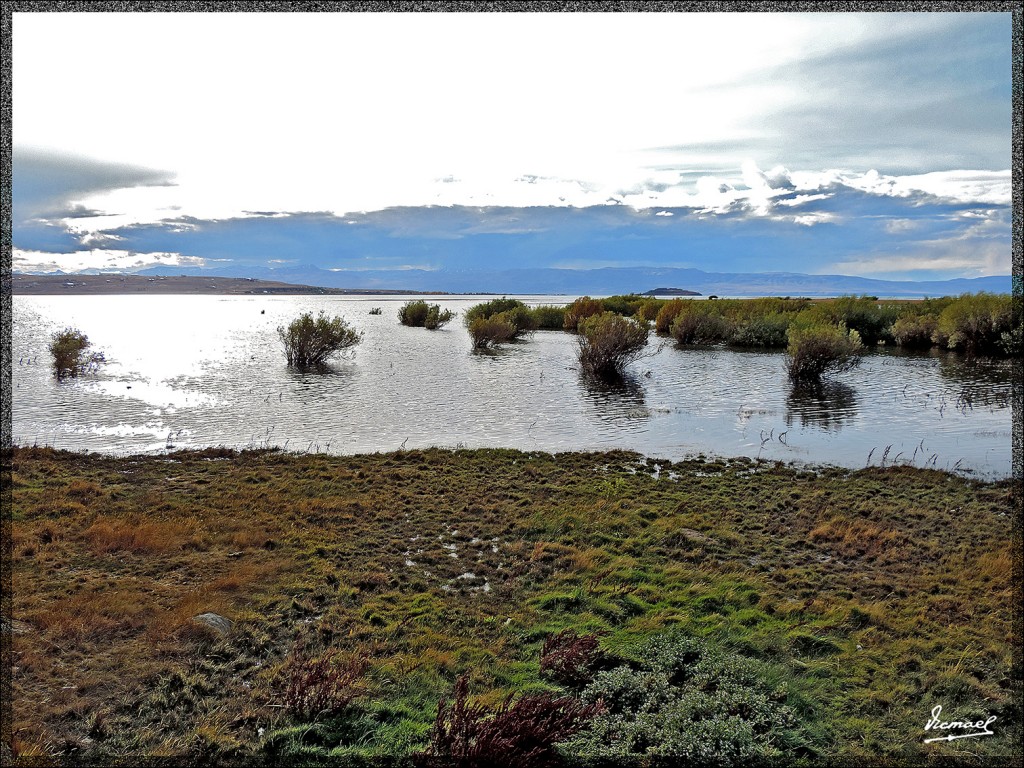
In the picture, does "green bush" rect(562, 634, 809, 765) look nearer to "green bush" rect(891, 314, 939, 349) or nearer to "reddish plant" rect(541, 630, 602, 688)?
"reddish plant" rect(541, 630, 602, 688)

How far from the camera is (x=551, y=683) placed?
555 cm

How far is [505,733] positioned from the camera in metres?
4.23

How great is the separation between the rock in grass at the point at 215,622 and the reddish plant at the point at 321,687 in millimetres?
1222

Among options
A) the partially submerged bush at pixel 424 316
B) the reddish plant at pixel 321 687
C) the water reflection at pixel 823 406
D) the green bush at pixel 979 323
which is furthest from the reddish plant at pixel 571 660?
the partially submerged bush at pixel 424 316

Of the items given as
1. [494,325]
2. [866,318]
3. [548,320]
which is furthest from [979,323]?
[548,320]

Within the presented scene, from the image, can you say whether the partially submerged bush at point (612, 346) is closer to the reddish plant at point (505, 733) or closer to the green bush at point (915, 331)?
the green bush at point (915, 331)

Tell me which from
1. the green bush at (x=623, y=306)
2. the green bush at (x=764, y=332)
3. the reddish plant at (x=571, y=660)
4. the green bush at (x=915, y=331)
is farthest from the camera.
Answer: the green bush at (x=623, y=306)

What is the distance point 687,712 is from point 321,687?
2.91 meters

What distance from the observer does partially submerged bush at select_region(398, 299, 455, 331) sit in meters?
61.6

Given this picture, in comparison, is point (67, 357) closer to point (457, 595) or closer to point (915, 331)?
point (457, 595)

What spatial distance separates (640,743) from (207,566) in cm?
635

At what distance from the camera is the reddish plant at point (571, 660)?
5574mm

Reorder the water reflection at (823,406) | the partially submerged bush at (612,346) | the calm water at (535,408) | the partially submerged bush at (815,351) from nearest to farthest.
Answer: the calm water at (535,408), the water reflection at (823,406), the partially submerged bush at (815,351), the partially submerged bush at (612,346)

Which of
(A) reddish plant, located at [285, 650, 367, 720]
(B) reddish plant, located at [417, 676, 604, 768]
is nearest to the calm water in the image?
(A) reddish plant, located at [285, 650, 367, 720]
